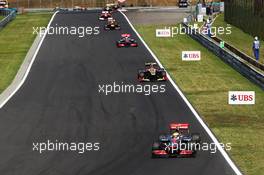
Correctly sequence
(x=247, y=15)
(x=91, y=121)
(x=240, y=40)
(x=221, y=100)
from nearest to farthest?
(x=91, y=121), (x=221, y=100), (x=240, y=40), (x=247, y=15)

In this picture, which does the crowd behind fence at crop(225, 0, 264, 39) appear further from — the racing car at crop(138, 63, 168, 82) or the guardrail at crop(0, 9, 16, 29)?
the guardrail at crop(0, 9, 16, 29)

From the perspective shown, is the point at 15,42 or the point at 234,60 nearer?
the point at 234,60

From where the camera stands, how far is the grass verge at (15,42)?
147 feet

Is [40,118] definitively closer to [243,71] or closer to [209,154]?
[209,154]

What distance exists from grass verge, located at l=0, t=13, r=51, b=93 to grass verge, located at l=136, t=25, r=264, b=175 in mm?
9868

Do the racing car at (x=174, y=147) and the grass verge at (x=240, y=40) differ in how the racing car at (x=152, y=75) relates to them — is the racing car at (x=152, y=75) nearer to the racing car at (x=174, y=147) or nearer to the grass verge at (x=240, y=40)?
the grass verge at (x=240, y=40)

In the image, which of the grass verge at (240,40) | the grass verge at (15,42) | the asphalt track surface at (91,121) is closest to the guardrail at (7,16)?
the grass verge at (15,42)

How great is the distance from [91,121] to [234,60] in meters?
16.8

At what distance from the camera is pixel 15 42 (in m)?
61.9

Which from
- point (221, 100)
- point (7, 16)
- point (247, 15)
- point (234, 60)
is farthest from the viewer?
point (7, 16)

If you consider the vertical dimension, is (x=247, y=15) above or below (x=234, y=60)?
above

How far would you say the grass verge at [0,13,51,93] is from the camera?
44750 millimetres

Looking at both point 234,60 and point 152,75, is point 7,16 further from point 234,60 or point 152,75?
point 152,75

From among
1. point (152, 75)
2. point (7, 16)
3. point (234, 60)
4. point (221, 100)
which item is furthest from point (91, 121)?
point (7, 16)
